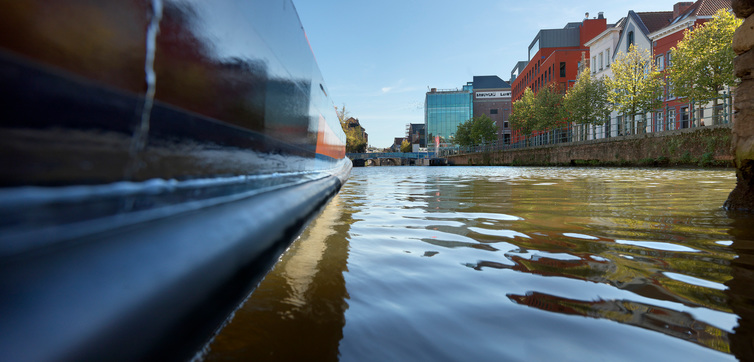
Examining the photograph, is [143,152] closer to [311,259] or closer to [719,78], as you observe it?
[311,259]

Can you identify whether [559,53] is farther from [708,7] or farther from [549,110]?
[708,7]

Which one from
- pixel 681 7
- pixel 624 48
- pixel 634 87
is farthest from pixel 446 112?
pixel 634 87

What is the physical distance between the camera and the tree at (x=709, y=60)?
1941cm

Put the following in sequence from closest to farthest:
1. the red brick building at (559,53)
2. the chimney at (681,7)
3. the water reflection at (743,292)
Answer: the water reflection at (743,292) < the chimney at (681,7) < the red brick building at (559,53)

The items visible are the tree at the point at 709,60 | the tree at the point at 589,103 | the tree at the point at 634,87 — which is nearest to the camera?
the tree at the point at 709,60

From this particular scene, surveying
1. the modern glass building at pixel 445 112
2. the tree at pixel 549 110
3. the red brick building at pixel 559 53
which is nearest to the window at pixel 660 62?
the tree at pixel 549 110

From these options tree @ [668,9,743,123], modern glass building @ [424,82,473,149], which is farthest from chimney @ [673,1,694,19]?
modern glass building @ [424,82,473,149]

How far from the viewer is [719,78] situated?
19.6 metres

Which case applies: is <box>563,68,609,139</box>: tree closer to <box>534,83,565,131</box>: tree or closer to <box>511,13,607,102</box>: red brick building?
<box>534,83,565,131</box>: tree

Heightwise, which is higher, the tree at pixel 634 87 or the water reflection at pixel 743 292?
the tree at pixel 634 87

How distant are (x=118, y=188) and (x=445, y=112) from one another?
87883 millimetres

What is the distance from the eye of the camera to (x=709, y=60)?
19781 millimetres

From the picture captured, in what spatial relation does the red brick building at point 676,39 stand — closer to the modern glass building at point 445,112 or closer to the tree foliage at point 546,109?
the tree foliage at point 546,109

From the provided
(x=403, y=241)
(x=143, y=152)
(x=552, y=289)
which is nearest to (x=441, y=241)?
(x=403, y=241)
